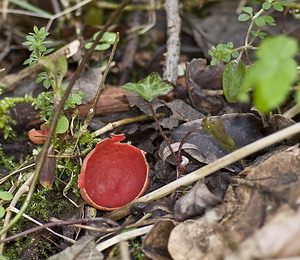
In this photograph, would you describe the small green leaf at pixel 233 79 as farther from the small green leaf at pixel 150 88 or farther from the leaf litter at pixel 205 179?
the small green leaf at pixel 150 88

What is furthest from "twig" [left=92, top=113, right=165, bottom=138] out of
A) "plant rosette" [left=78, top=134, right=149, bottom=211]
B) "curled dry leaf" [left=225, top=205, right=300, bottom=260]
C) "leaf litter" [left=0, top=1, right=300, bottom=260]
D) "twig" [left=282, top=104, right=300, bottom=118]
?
"curled dry leaf" [left=225, top=205, right=300, bottom=260]

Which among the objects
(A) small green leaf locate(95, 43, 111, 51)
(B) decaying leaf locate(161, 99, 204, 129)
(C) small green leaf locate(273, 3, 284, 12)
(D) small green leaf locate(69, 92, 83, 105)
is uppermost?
(C) small green leaf locate(273, 3, 284, 12)

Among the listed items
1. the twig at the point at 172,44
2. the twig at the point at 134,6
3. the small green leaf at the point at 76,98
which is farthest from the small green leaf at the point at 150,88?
the twig at the point at 134,6

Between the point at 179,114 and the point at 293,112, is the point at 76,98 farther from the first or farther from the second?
the point at 293,112

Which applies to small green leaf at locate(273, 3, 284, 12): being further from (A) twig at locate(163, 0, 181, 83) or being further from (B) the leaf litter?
(A) twig at locate(163, 0, 181, 83)

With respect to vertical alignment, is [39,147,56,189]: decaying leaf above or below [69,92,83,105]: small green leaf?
below
